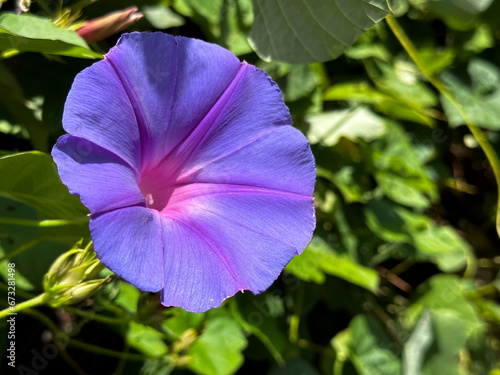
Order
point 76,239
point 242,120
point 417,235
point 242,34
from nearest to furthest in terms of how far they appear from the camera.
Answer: point 242,120 → point 76,239 → point 242,34 → point 417,235

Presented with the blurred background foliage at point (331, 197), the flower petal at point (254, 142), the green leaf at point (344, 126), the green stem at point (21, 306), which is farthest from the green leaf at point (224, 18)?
the green stem at point (21, 306)

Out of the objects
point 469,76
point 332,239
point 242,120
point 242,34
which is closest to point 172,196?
point 242,120

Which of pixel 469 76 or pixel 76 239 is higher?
pixel 76 239

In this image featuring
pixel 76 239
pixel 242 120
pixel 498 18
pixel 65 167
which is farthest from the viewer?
pixel 498 18

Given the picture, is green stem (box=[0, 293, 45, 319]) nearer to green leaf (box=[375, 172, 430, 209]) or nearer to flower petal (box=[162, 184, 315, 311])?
flower petal (box=[162, 184, 315, 311])

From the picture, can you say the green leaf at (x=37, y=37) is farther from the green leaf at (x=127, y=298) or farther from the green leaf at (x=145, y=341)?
the green leaf at (x=145, y=341)

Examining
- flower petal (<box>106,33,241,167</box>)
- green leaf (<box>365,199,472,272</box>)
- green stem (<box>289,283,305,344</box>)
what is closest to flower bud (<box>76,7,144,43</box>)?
flower petal (<box>106,33,241,167</box>)

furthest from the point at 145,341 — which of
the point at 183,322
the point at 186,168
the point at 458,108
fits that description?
the point at 458,108

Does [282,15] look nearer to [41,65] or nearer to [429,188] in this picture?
[41,65]

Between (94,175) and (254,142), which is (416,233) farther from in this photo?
(94,175)
